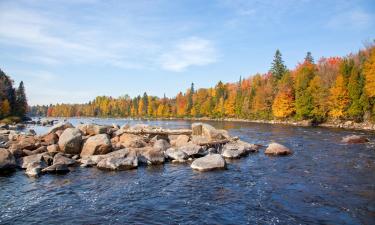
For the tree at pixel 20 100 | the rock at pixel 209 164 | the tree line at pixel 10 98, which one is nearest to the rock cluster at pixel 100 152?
the rock at pixel 209 164

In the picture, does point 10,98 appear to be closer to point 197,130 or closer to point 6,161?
point 197,130

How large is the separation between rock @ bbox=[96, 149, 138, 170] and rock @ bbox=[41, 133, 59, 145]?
340 inches

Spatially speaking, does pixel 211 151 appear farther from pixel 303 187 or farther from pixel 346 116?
pixel 346 116

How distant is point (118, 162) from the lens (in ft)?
72.6

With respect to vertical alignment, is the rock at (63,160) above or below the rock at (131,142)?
below

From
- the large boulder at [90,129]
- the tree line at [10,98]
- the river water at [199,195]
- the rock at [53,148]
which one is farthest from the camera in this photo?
the tree line at [10,98]

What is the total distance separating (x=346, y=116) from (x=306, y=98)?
445 inches

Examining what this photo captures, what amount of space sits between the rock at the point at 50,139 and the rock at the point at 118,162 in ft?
28.4

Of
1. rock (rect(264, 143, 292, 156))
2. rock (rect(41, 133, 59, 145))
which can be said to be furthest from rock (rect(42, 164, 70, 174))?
rock (rect(264, 143, 292, 156))

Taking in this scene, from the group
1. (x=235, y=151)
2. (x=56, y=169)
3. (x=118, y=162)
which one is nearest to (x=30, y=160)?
(x=56, y=169)

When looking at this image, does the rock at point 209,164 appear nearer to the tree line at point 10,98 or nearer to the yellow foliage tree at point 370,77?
the yellow foliage tree at point 370,77

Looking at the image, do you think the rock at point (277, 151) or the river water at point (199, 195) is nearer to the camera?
the river water at point (199, 195)

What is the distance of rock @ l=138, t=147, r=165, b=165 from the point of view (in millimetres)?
24016

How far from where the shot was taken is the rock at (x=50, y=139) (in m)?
28.3
